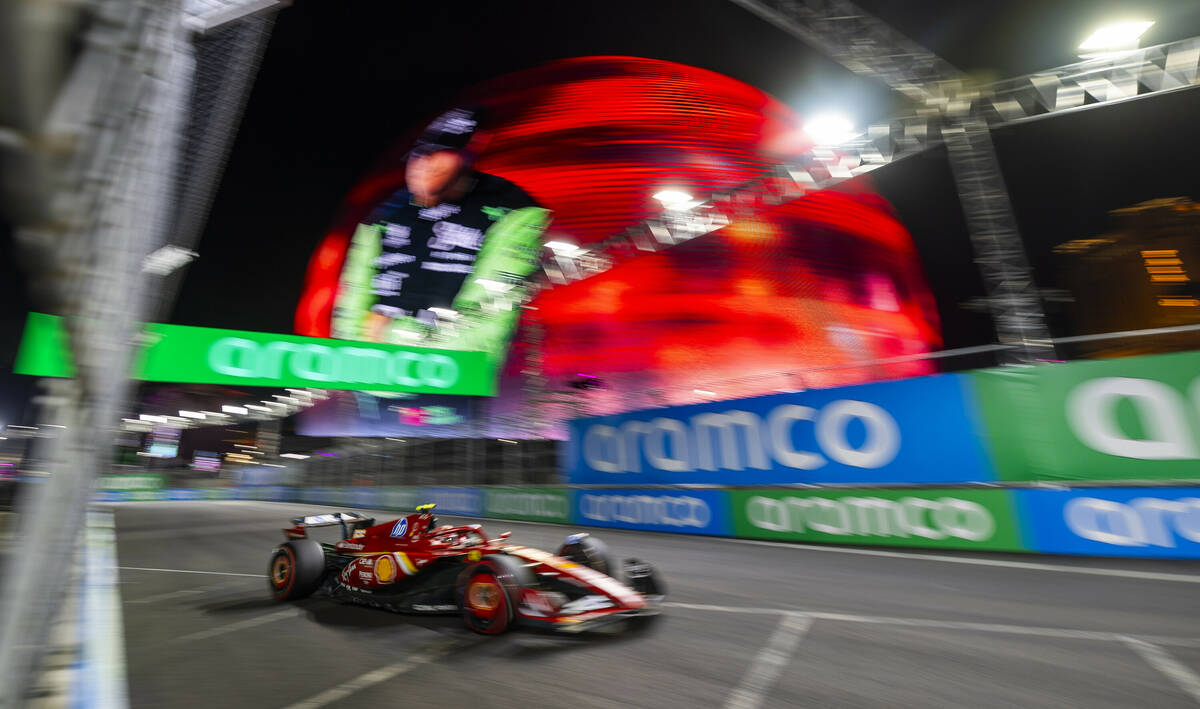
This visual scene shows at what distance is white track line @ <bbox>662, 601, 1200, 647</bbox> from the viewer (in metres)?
4.24

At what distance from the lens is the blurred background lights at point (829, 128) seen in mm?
14164

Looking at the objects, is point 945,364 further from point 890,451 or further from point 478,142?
point 478,142

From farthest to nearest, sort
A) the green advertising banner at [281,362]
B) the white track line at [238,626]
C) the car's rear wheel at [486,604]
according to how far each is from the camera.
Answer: the green advertising banner at [281,362] → the white track line at [238,626] → the car's rear wheel at [486,604]

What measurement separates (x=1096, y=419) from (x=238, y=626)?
371 inches

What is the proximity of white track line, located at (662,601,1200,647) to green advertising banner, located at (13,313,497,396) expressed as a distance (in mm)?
12768

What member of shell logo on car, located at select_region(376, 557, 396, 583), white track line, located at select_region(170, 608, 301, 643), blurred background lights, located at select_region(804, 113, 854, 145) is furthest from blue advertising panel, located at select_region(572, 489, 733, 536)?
blurred background lights, located at select_region(804, 113, 854, 145)

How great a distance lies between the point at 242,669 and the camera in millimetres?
4184

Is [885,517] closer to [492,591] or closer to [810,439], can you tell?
[810,439]

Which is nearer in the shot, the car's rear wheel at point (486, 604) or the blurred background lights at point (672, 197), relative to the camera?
the car's rear wheel at point (486, 604)

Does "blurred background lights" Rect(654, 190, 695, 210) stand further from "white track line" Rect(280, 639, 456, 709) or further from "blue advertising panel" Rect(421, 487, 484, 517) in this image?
"white track line" Rect(280, 639, 456, 709)

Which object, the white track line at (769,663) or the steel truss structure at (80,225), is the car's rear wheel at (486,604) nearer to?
the white track line at (769,663)

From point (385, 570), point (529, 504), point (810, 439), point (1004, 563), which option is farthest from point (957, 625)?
point (529, 504)

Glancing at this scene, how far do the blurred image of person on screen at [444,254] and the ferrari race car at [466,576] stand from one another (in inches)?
804

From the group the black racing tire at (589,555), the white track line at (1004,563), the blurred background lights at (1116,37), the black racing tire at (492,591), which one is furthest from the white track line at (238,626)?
the blurred background lights at (1116,37)
